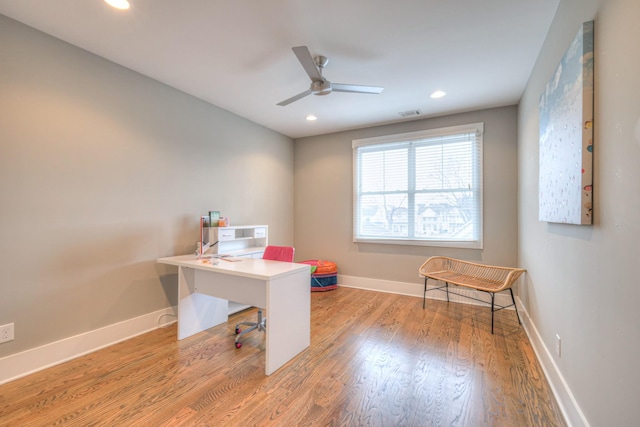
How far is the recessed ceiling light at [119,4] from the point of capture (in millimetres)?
1864

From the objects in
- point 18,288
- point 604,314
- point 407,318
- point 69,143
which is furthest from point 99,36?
point 407,318

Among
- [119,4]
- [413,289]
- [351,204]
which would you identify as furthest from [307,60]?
[413,289]

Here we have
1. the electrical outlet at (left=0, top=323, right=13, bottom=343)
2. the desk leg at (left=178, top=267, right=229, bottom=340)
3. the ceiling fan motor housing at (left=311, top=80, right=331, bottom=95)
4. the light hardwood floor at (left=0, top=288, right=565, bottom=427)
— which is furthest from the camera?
the desk leg at (left=178, top=267, right=229, bottom=340)

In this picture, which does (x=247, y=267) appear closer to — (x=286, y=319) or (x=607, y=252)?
(x=286, y=319)

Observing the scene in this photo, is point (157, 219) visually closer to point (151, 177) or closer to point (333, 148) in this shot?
point (151, 177)

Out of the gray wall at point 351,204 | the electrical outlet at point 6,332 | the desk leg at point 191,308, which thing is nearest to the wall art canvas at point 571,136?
the gray wall at point 351,204

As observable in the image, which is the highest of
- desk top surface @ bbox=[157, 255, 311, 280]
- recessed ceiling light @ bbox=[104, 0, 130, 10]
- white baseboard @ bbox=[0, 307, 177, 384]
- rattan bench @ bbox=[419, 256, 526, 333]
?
recessed ceiling light @ bbox=[104, 0, 130, 10]

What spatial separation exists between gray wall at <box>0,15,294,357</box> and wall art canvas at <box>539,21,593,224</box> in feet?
11.2

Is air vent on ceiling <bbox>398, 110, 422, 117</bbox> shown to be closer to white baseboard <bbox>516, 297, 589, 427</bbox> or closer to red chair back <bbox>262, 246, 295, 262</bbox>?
red chair back <bbox>262, 246, 295, 262</bbox>

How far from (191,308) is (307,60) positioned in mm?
2535

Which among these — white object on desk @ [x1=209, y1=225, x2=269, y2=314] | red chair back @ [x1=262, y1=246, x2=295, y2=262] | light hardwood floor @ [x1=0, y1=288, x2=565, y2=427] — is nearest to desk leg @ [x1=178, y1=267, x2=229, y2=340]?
light hardwood floor @ [x1=0, y1=288, x2=565, y2=427]

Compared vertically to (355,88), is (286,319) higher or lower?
lower

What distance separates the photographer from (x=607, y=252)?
1211 millimetres

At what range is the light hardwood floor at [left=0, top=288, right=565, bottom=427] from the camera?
1671 millimetres
